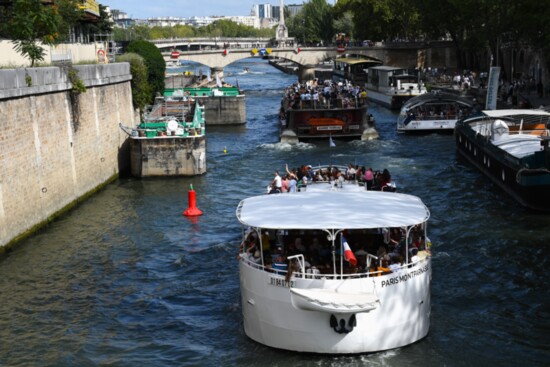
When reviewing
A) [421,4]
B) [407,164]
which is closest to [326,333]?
[407,164]

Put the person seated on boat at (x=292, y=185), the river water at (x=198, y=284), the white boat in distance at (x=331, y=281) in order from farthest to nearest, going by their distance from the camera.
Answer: the person seated on boat at (x=292, y=185)
the river water at (x=198, y=284)
the white boat in distance at (x=331, y=281)

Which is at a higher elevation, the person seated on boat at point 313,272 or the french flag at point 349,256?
the french flag at point 349,256

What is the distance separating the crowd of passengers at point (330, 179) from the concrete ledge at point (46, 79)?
8661 mm

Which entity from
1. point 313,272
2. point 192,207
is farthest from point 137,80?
point 313,272

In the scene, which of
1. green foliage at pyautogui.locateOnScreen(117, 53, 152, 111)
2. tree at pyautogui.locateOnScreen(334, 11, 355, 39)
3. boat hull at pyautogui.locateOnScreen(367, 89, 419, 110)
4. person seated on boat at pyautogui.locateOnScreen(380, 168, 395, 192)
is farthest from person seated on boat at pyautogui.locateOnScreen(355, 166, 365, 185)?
tree at pyautogui.locateOnScreen(334, 11, 355, 39)

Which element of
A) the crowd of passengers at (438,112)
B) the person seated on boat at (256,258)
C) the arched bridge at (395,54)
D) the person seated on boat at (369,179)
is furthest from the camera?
the arched bridge at (395,54)

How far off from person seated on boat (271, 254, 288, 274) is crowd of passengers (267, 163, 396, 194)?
5871 mm

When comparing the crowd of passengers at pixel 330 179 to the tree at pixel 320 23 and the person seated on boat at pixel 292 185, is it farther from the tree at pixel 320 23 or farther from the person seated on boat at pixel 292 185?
the tree at pixel 320 23

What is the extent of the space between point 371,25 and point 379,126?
60.8m

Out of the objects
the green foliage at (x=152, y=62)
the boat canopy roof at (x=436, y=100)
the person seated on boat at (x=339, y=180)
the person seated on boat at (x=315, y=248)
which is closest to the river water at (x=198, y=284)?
the person seated on boat at (x=315, y=248)

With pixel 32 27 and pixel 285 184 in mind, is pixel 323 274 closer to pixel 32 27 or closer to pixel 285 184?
pixel 285 184

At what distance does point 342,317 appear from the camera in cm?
1506

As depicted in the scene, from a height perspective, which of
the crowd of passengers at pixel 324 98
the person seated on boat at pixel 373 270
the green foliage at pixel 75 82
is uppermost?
the green foliage at pixel 75 82

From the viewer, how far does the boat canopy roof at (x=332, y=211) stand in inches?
628
